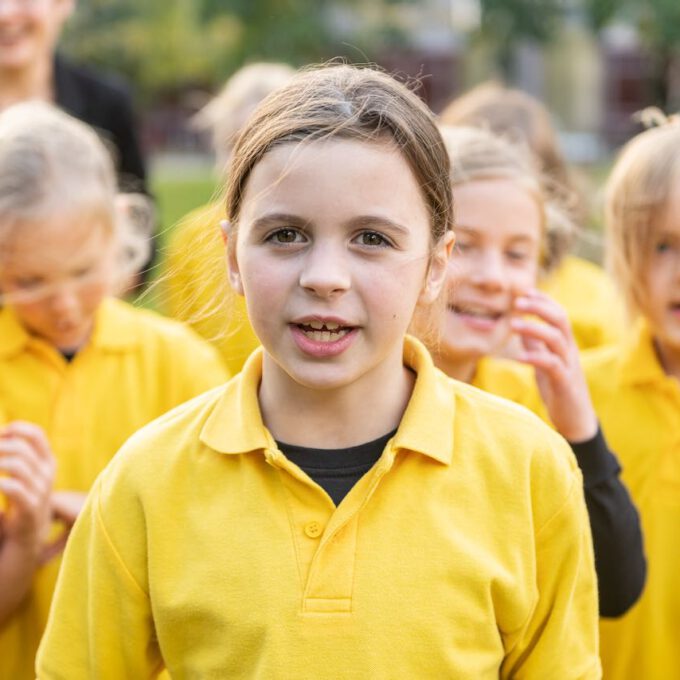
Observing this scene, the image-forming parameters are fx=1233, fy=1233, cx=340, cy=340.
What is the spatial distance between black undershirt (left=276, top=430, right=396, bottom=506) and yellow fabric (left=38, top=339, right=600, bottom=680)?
0.16 feet

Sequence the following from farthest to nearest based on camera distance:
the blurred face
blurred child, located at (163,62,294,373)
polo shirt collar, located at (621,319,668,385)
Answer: the blurred face → polo shirt collar, located at (621,319,668,385) → blurred child, located at (163,62,294,373)

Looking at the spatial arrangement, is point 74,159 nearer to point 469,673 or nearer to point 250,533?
point 250,533

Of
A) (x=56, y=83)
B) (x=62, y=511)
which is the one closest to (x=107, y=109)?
(x=56, y=83)

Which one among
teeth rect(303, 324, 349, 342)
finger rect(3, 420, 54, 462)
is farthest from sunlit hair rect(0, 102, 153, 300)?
teeth rect(303, 324, 349, 342)

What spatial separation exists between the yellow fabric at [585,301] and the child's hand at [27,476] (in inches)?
75.5

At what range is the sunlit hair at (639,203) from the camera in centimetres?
304

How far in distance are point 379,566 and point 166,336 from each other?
1.39 meters

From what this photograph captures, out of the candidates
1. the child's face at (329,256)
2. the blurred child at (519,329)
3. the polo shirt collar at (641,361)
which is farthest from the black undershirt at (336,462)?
the polo shirt collar at (641,361)

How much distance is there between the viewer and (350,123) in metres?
2.08

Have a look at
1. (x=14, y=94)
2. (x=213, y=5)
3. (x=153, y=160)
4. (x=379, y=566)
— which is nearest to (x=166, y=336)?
(x=379, y=566)

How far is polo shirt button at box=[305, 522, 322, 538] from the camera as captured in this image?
2.06 meters

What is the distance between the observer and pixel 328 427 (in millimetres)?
2186

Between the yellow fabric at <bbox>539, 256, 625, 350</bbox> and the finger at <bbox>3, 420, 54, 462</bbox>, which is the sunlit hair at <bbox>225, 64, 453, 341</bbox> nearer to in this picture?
the finger at <bbox>3, 420, 54, 462</bbox>

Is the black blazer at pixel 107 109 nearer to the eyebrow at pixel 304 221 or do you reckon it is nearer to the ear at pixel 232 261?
the ear at pixel 232 261
